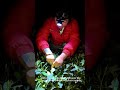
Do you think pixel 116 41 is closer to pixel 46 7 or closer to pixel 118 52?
pixel 118 52

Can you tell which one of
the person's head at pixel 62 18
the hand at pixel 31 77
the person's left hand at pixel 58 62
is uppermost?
the person's head at pixel 62 18

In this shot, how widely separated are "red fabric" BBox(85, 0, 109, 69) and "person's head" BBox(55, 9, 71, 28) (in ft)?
0.56

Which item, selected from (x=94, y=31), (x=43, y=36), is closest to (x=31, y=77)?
A: (x=43, y=36)

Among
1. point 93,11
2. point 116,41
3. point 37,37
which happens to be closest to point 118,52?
point 116,41

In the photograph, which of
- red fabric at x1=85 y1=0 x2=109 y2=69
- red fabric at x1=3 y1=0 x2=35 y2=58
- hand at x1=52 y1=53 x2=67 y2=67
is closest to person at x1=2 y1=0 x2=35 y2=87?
red fabric at x1=3 y1=0 x2=35 y2=58

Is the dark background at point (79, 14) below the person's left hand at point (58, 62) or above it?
above

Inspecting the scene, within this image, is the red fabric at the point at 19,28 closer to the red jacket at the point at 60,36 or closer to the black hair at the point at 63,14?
the red jacket at the point at 60,36

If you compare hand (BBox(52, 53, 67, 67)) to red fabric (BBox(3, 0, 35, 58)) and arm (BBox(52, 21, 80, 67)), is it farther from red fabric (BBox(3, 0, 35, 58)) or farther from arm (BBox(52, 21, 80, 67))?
red fabric (BBox(3, 0, 35, 58))

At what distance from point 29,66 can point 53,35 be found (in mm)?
355

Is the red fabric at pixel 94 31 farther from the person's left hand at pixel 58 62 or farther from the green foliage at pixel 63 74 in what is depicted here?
the person's left hand at pixel 58 62

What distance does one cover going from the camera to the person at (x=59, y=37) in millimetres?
5090

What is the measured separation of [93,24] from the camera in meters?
5.12

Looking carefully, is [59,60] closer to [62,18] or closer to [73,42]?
[73,42]

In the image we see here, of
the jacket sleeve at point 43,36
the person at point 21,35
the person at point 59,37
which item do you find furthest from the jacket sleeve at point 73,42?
the person at point 21,35
